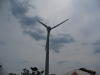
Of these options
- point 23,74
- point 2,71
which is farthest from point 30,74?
point 2,71

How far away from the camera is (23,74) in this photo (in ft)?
383

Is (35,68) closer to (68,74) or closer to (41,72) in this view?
(41,72)

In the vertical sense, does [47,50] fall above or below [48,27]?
below

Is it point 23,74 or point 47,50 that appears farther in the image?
point 23,74

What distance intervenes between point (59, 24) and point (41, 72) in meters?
71.5

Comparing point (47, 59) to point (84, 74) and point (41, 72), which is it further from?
point (41, 72)

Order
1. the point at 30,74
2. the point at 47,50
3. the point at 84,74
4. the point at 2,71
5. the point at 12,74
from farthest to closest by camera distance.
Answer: the point at 12,74 < the point at 30,74 < the point at 2,71 < the point at 47,50 < the point at 84,74

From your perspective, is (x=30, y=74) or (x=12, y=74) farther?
(x=12, y=74)

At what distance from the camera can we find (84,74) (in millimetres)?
45375

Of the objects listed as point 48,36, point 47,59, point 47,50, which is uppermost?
point 48,36

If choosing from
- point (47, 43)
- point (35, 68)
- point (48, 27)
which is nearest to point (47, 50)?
point (47, 43)


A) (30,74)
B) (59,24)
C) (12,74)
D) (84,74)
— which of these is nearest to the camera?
(84,74)

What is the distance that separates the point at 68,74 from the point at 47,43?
1254cm

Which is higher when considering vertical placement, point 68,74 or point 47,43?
point 47,43
